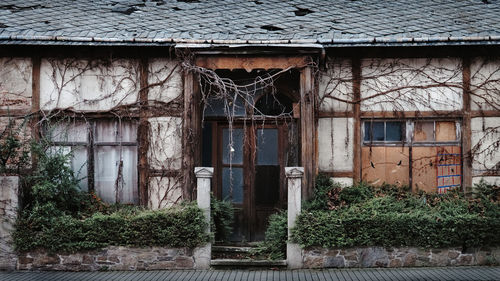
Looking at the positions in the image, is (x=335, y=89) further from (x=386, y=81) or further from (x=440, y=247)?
(x=440, y=247)

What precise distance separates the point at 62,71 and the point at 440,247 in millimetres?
8018

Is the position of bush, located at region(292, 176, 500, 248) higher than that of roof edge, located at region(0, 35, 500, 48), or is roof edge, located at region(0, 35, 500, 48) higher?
roof edge, located at region(0, 35, 500, 48)

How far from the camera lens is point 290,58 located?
8734 millimetres

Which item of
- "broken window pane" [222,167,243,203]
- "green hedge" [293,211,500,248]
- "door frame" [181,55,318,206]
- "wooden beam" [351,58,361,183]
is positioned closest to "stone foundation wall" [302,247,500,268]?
"green hedge" [293,211,500,248]

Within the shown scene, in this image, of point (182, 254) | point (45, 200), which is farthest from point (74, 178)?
point (182, 254)

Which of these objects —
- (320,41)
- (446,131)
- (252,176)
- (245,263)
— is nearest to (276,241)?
(245,263)

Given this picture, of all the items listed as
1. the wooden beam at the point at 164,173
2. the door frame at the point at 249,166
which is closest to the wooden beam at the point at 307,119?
the door frame at the point at 249,166

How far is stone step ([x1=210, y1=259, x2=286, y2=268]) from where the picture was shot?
318 inches

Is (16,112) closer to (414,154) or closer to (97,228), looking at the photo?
(97,228)

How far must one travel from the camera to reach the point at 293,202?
8.23 m

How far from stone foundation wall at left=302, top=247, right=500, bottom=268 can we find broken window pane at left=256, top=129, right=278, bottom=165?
2799 mm

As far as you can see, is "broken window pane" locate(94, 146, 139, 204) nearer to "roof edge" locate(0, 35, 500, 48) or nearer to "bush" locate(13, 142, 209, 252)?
"bush" locate(13, 142, 209, 252)

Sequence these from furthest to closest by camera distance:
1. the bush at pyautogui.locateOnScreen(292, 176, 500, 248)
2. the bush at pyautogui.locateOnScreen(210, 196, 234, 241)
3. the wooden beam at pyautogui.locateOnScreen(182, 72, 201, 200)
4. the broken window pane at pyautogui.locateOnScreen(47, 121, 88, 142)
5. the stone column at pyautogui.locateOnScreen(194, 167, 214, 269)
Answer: the broken window pane at pyautogui.locateOnScreen(47, 121, 88, 142) < the bush at pyautogui.locateOnScreen(210, 196, 234, 241) < the wooden beam at pyautogui.locateOnScreen(182, 72, 201, 200) < the stone column at pyautogui.locateOnScreen(194, 167, 214, 269) < the bush at pyautogui.locateOnScreen(292, 176, 500, 248)

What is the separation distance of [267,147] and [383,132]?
2488mm
